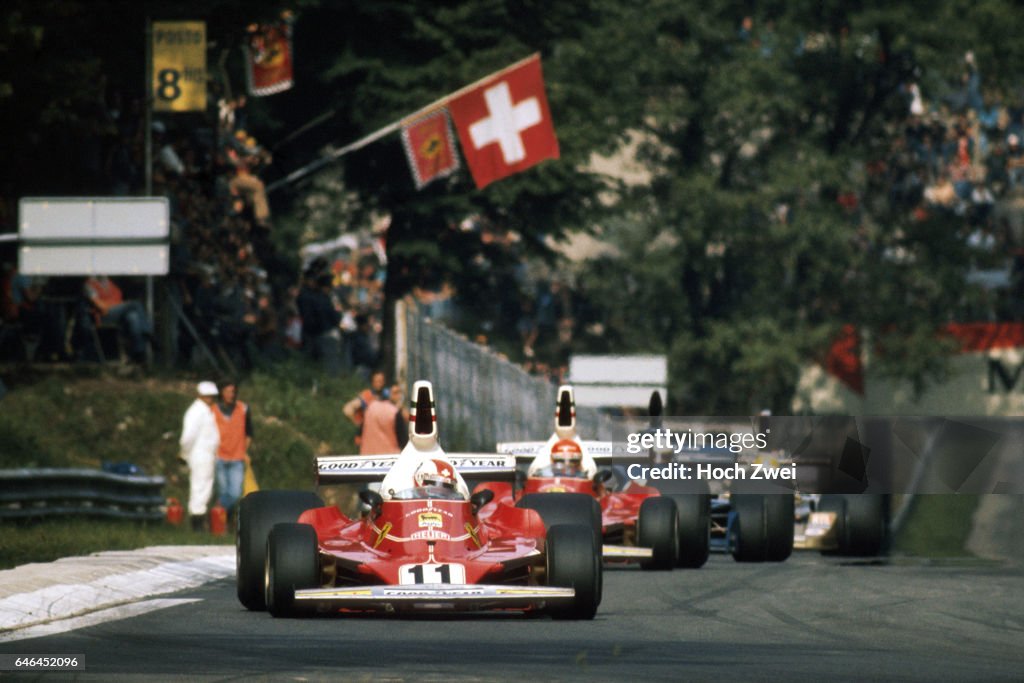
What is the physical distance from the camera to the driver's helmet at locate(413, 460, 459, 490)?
1504cm

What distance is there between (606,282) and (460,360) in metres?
27.3

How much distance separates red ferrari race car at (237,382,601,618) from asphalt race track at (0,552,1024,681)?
0.19 metres

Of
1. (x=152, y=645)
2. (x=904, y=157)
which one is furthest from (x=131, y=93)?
(x=904, y=157)

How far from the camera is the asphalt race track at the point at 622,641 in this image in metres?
11.4

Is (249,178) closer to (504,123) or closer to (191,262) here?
(191,262)

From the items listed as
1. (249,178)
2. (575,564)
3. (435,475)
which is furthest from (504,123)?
(575,564)

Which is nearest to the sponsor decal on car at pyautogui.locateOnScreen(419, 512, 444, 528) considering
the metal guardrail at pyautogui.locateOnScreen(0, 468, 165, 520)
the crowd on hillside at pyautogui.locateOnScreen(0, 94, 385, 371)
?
the metal guardrail at pyautogui.locateOnScreen(0, 468, 165, 520)

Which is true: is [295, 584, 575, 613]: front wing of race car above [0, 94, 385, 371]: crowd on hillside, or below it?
below

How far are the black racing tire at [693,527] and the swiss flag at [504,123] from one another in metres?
15.7

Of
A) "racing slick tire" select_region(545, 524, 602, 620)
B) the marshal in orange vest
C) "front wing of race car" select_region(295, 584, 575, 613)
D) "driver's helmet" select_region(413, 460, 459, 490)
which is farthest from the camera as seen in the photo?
the marshal in orange vest

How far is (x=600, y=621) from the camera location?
48.5 ft

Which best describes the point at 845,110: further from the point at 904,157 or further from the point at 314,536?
the point at 314,536

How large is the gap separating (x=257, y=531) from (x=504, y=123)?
73.9ft

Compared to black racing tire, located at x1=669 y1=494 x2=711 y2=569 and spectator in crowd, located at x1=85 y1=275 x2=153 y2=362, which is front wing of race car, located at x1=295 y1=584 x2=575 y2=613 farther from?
spectator in crowd, located at x1=85 y1=275 x2=153 y2=362
